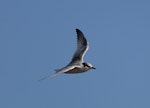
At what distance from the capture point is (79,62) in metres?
35.8

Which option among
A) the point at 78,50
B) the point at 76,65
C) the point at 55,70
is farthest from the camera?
the point at 78,50

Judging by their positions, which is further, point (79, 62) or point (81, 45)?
point (81, 45)

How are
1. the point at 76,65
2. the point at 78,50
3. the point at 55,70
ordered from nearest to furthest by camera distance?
the point at 55,70 < the point at 76,65 < the point at 78,50

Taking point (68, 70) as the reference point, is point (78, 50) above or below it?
above

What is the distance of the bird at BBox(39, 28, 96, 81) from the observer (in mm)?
32509

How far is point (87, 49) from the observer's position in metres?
38.8

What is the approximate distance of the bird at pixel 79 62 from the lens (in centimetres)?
3251

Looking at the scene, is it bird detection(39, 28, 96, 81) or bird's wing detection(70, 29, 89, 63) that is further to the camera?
bird's wing detection(70, 29, 89, 63)

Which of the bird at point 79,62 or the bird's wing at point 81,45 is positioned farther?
the bird's wing at point 81,45

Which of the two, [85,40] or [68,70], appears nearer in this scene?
[68,70]

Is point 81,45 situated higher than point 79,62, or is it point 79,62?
point 81,45

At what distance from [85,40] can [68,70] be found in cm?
750

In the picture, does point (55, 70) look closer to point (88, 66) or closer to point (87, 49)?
point (88, 66)

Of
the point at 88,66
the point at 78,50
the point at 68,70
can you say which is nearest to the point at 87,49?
the point at 78,50
